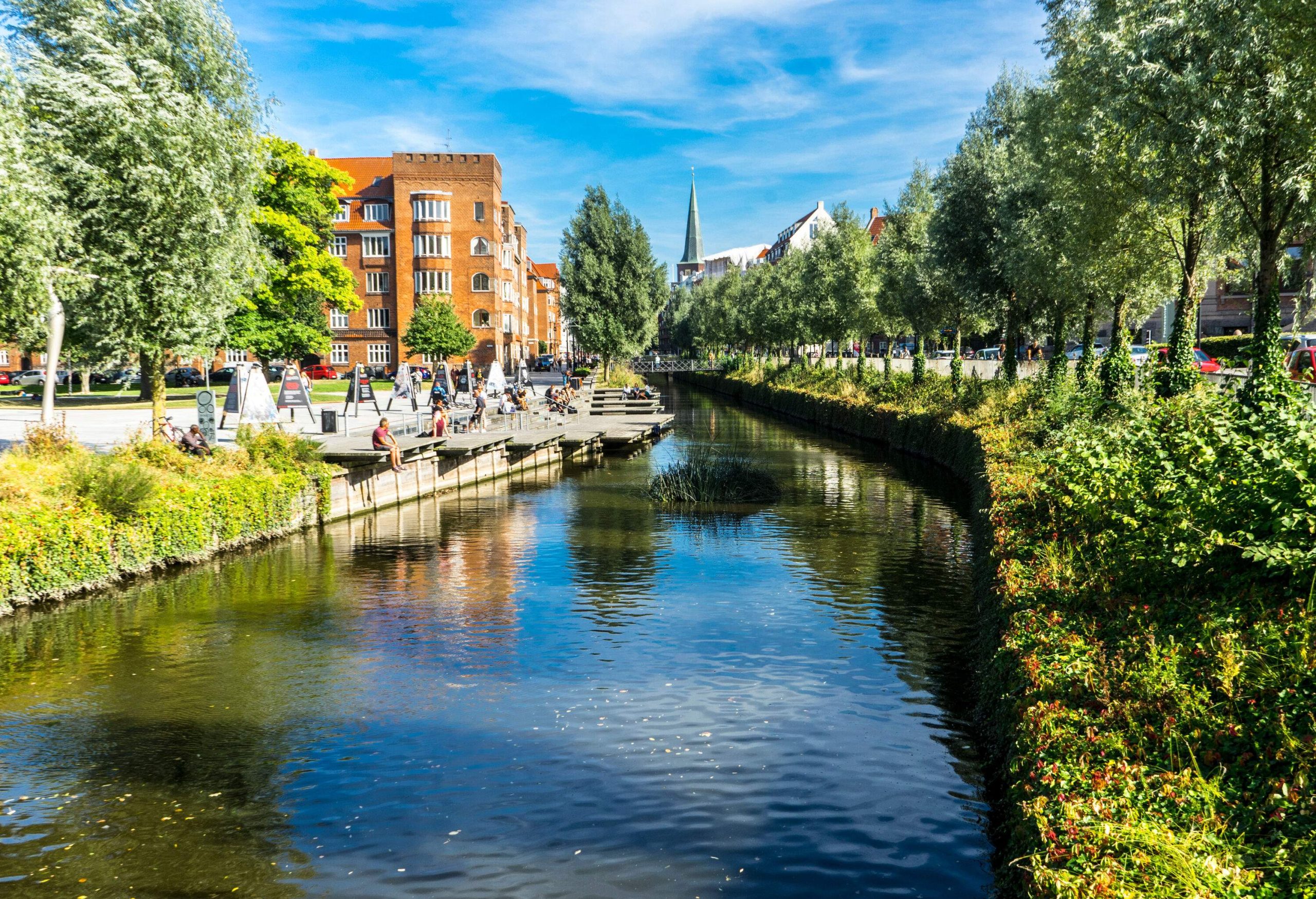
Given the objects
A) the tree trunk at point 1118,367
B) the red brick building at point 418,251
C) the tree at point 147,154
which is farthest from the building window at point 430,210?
the tree trunk at point 1118,367

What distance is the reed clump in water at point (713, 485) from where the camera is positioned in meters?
24.5

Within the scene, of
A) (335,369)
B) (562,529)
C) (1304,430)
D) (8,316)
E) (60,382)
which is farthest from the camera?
(335,369)

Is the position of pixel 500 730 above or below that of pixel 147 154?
below

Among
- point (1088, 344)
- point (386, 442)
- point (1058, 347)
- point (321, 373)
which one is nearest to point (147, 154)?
point (386, 442)

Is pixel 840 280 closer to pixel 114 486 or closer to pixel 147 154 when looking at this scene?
pixel 147 154

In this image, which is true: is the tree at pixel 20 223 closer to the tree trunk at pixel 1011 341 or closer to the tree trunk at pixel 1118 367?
the tree trunk at pixel 1118 367

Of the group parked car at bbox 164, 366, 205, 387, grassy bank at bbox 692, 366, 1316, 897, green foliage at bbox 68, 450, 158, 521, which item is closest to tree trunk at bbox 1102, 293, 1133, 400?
grassy bank at bbox 692, 366, 1316, 897

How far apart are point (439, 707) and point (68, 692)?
424cm

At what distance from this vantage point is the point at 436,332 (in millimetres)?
70625

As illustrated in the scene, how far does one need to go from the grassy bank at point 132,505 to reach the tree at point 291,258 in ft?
80.4

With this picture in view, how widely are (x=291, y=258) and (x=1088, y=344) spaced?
119 ft

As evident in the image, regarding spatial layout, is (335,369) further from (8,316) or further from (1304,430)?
(1304,430)

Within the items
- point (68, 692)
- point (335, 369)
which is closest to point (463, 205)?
point (335, 369)

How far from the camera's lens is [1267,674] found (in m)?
6.51
